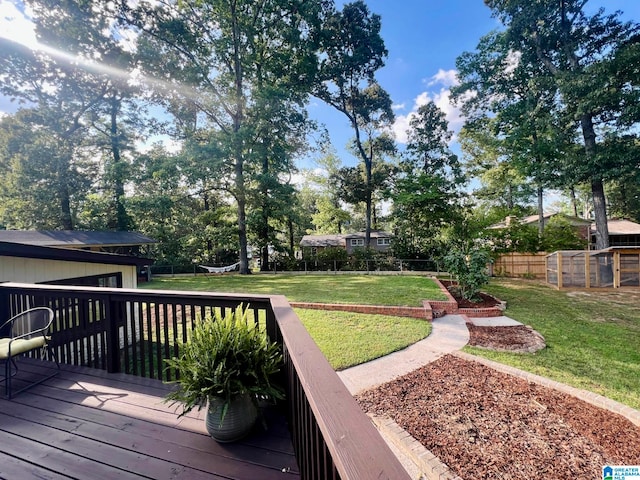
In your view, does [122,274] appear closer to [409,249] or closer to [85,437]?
[85,437]

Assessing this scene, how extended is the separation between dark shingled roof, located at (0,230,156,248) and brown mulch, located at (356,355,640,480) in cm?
1400

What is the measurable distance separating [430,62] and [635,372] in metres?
14.7

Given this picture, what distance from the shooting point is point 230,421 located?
1.76 m

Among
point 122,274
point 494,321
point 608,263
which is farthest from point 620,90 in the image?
point 122,274

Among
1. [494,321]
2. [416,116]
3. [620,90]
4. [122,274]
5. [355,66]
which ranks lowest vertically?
[494,321]

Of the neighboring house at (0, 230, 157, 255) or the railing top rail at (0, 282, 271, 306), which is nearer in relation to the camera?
the railing top rail at (0, 282, 271, 306)

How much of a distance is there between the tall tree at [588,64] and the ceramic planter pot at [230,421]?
50.7 ft

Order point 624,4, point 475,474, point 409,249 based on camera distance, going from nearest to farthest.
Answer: point 475,474 → point 624,4 → point 409,249

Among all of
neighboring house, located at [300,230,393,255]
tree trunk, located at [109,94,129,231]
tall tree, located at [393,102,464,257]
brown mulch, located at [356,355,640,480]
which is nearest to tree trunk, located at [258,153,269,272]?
neighboring house, located at [300,230,393,255]

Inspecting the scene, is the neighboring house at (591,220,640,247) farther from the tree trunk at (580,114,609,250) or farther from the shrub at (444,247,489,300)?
the shrub at (444,247,489,300)

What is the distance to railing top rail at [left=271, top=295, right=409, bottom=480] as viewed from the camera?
0.62 meters

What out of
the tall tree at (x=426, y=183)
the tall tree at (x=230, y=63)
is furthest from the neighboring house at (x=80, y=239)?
the tall tree at (x=426, y=183)

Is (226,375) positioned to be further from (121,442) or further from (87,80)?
(87,80)

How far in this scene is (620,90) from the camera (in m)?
10.5
